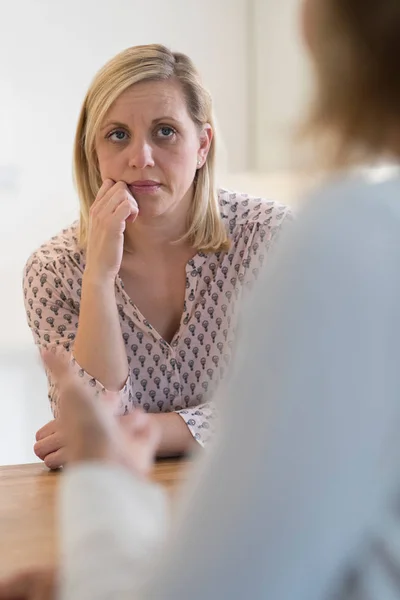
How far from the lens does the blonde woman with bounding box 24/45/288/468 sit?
1.51 metres

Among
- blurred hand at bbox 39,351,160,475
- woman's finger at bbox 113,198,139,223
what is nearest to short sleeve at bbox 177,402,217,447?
woman's finger at bbox 113,198,139,223

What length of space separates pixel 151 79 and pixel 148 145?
5.0 inches

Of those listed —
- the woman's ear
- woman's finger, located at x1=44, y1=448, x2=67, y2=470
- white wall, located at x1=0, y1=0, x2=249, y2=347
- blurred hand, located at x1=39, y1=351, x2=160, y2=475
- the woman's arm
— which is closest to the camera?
blurred hand, located at x1=39, y1=351, x2=160, y2=475

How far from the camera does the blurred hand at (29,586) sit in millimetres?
671

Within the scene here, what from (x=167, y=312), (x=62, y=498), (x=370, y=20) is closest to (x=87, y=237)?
(x=167, y=312)

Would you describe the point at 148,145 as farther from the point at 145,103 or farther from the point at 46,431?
the point at 46,431

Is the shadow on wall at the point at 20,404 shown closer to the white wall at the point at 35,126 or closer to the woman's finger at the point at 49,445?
the white wall at the point at 35,126

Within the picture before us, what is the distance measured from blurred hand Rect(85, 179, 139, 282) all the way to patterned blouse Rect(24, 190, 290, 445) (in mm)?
80

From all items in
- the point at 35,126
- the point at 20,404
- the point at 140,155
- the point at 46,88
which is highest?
the point at 46,88

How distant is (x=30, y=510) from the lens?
0.99 metres

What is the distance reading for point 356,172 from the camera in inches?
18.3

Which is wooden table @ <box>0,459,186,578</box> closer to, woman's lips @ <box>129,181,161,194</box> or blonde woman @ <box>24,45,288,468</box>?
blonde woman @ <box>24,45,288,468</box>

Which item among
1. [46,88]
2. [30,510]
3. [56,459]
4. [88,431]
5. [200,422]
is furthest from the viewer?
[46,88]

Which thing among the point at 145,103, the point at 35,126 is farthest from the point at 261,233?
the point at 35,126
